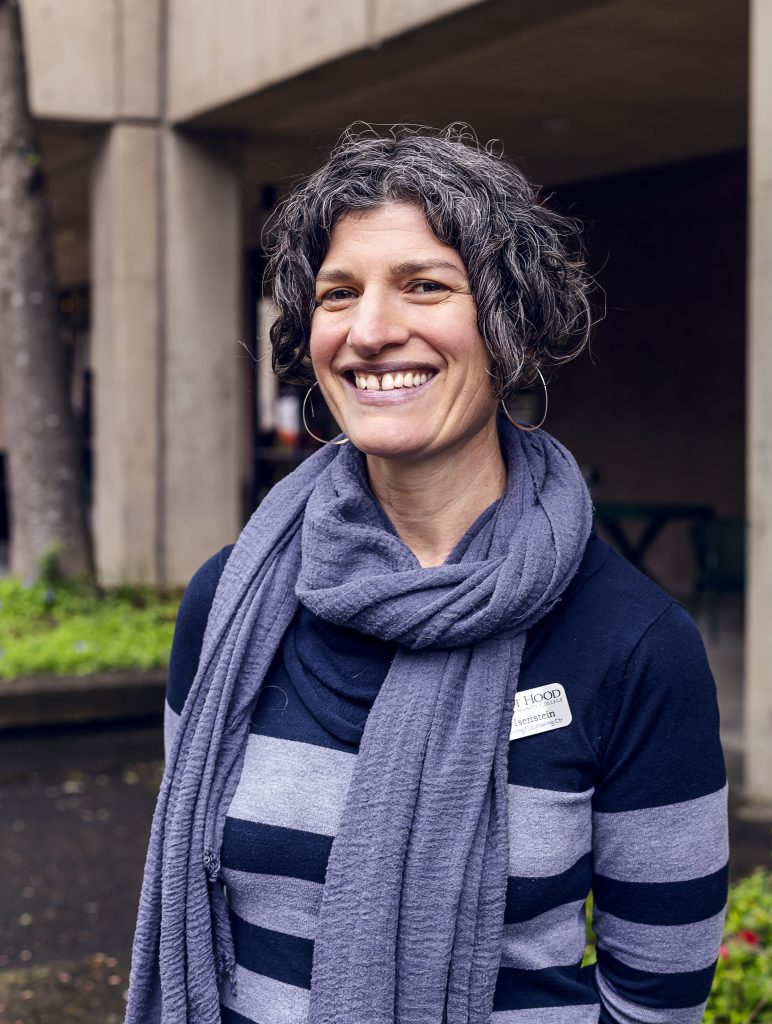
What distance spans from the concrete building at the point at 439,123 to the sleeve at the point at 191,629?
13.9ft

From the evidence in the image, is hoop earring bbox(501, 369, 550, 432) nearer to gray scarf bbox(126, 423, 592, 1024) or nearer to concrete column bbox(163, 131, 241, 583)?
gray scarf bbox(126, 423, 592, 1024)

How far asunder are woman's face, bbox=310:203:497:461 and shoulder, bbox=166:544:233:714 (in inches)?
14.8

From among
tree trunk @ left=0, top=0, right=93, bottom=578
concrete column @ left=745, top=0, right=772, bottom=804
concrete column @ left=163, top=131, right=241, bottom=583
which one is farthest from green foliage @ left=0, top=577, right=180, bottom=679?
concrete column @ left=745, top=0, right=772, bottom=804

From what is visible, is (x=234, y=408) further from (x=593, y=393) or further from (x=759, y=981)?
(x=759, y=981)

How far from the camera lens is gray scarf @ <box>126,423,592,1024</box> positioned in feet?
5.58

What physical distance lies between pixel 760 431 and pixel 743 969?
3.24 meters

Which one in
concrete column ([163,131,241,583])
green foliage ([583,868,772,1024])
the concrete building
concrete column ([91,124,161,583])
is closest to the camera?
green foliage ([583,868,772,1024])

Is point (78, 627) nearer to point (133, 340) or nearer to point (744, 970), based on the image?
point (133, 340)

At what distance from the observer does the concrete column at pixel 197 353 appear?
36.0 feet

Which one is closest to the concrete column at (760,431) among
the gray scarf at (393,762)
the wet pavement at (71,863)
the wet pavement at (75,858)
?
the wet pavement at (75,858)

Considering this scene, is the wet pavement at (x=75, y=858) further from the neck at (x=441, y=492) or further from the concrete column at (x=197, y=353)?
the concrete column at (x=197, y=353)

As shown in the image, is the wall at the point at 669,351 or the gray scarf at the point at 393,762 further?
the wall at the point at 669,351

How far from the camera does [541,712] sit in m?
1.73

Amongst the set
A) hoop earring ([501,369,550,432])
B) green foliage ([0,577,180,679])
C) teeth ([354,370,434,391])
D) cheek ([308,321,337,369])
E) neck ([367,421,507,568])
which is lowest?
green foliage ([0,577,180,679])
